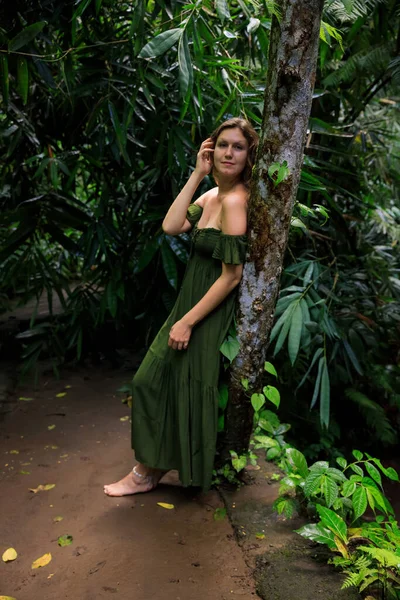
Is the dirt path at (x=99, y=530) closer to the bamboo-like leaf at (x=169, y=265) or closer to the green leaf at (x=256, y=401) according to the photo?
the green leaf at (x=256, y=401)

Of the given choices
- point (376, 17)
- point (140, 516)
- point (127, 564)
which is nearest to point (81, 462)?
point (140, 516)

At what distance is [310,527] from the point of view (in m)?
1.80

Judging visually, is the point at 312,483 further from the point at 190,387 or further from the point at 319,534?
the point at 190,387

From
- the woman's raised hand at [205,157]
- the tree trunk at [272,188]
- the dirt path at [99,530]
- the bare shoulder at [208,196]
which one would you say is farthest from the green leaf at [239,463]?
the woman's raised hand at [205,157]

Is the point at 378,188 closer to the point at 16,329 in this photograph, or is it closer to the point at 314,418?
the point at 314,418

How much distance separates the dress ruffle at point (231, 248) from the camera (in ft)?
6.50

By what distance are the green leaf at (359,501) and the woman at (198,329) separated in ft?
1.87

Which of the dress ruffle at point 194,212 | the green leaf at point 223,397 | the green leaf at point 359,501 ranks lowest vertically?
the green leaf at point 359,501

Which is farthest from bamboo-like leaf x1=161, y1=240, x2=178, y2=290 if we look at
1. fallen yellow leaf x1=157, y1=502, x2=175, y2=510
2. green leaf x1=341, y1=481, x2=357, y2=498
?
green leaf x1=341, y1=481, x2=357, y2=498

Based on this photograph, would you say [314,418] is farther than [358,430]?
No

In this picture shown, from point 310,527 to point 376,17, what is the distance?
243 cm

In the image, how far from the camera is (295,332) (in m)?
2.25

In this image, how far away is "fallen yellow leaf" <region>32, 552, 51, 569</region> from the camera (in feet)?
6.31

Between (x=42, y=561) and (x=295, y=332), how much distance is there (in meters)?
1.29
